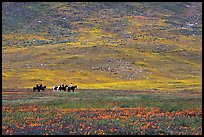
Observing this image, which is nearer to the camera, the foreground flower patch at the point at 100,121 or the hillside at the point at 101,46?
the foreground flower patch at the point at 100,121

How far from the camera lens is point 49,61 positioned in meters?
110

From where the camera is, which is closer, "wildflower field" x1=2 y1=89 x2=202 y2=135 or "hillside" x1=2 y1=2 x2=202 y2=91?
"wildflower field" x1=2 y1=89 x2=202 y2=135

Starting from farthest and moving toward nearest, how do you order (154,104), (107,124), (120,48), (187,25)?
(187,25), (120,48), (154,104), (107,124)

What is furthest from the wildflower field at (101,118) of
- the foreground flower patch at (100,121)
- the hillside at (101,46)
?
the hillside at (101,46)

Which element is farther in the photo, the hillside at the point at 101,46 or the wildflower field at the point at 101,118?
the hillside at the point at 101,46

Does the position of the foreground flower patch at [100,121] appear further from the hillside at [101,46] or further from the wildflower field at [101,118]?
the hillside at [101,46]

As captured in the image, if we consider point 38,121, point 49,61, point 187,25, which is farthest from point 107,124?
point 187,25

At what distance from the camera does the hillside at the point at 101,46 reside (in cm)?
9031

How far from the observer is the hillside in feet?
296

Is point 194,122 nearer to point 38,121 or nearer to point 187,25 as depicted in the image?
point 38,121

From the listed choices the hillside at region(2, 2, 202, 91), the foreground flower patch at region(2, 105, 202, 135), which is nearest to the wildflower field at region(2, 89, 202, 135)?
the foreground flower patch at region(2, 105, 202, 135)

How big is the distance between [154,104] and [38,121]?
1246cm

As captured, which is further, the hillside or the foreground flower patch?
the hillside

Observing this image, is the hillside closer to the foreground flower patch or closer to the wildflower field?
the wildflower field
